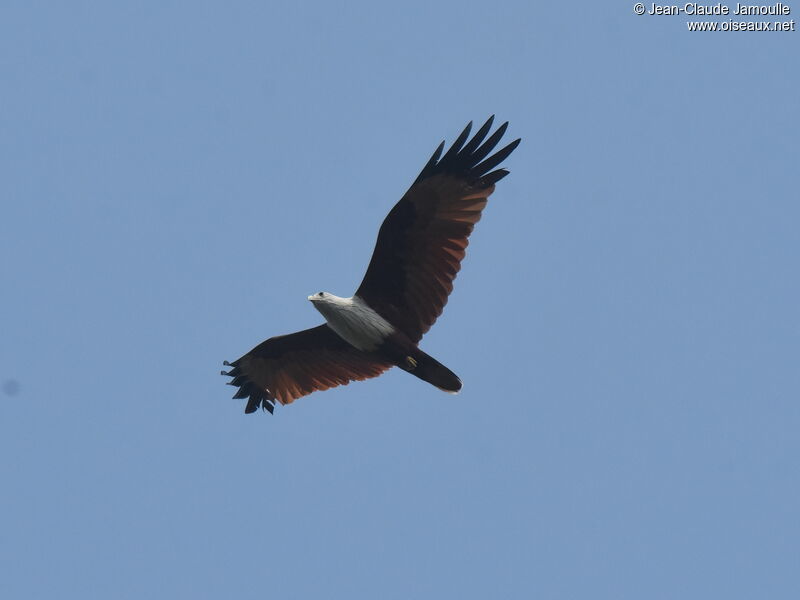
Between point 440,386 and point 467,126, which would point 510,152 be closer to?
point 467,126

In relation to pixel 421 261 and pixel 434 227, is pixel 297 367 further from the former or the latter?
pixel 434 227

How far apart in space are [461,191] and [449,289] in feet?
4.73

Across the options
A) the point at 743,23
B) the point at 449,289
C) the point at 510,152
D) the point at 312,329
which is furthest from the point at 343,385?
the point at 743,23

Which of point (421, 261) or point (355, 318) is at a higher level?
point (421, 261)

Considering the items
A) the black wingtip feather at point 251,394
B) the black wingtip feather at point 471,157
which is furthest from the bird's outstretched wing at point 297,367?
the black wingtip feather at point 471,157

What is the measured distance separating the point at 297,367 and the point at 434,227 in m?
3.46

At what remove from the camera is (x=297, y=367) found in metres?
20.5

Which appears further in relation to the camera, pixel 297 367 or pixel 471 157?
pixel 297 367

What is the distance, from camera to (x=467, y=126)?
61.0 feet

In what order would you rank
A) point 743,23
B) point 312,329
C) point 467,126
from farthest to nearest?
1. point 743,23
2. point 312,329
3. point 467,126

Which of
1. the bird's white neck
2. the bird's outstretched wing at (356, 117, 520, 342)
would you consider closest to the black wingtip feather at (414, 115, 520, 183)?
the bird's outstretched wing at (356, 117, 520, 342)

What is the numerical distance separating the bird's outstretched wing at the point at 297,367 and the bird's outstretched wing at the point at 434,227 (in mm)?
1300

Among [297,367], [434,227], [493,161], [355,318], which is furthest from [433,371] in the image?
[493,161]

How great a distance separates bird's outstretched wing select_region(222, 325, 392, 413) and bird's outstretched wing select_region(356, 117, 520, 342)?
1.30 metres
